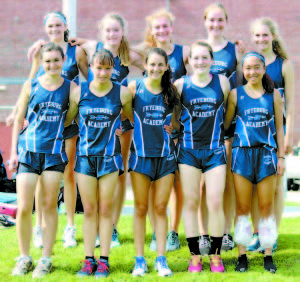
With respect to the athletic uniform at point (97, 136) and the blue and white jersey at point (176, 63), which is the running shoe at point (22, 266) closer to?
the athletic uniform at point (97, 136)

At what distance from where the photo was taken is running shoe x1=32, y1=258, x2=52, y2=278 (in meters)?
4.00

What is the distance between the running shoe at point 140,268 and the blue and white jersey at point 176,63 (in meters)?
1.67

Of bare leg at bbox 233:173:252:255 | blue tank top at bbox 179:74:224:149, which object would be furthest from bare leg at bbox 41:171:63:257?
bare leg at bbox 233:173:252:255

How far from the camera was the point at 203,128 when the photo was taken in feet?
13.8

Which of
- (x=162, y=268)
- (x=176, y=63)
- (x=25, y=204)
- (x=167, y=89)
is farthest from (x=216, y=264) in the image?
(x=176, y=63)

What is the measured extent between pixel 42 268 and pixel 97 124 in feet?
3.97

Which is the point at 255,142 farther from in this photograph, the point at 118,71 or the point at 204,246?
the point at 118,71

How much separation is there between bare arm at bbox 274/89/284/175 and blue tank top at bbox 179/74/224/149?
0.46m

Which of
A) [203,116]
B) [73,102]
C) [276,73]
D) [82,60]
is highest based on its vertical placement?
[82,60]

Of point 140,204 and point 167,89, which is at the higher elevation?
point 167,89

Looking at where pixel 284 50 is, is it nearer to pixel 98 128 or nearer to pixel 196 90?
pixel 196 90

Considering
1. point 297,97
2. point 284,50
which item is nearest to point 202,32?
point 297,97

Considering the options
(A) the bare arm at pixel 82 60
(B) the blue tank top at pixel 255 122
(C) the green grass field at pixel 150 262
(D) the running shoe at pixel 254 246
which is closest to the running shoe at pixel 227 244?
(C) the green grass field at pixel 150 262

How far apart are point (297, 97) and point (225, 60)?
18177 millimetres
